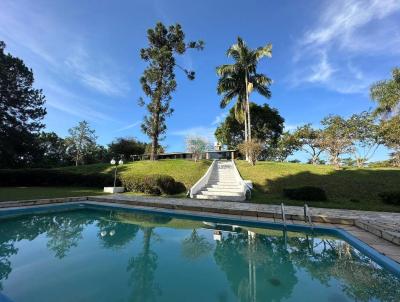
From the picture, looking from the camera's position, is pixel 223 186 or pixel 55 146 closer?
pixel 223 186

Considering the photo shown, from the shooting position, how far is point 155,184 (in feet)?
54.2

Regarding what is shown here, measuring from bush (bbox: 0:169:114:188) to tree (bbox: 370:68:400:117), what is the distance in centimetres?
2890

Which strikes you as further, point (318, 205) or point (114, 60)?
point (114, 60)

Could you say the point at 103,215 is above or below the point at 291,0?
below

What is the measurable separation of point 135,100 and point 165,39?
23.1ft

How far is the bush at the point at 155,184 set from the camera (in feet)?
53.7

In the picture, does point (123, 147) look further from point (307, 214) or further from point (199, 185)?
point (307, 214)

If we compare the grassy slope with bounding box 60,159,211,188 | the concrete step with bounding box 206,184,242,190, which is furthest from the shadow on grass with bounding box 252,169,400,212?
the grassy slope with bounding box 60,159,211,188

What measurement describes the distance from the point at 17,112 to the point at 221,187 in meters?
24.9

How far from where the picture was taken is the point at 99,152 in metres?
43.4

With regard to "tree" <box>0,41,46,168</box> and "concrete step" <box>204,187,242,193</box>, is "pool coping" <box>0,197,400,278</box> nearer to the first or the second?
"concrete step" <box>204,187,242,193</box>

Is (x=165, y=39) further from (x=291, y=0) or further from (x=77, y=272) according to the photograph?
(x=77, y=272)

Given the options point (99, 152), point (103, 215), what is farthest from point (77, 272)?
point (99, 152)

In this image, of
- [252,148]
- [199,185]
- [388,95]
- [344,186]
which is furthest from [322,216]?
[388,95]
